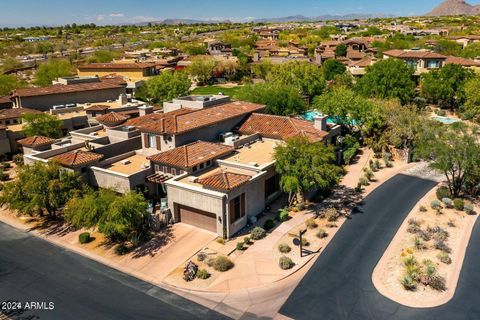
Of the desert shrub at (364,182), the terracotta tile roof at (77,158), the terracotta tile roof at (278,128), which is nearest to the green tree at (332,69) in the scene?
the terracotta tile roof at (278,128)

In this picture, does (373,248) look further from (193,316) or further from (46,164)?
(46,164)

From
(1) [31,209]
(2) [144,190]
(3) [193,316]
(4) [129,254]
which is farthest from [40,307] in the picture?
(2) [144,190]

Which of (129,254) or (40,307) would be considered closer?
(40,307)

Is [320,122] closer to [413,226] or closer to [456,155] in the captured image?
[456,155]

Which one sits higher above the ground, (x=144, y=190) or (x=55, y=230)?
(x=144, y=190)

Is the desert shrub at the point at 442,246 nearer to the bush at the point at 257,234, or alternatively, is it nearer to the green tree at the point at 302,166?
the green tree at the point at 302,166

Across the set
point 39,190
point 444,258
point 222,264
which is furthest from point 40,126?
point 444,258
